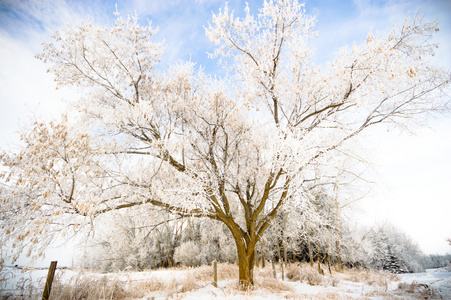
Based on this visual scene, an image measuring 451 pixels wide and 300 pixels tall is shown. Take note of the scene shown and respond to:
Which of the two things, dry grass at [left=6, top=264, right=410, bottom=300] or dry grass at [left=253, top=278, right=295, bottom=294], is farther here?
dry grass at [left=253, top=278, right=295, bottom=294]

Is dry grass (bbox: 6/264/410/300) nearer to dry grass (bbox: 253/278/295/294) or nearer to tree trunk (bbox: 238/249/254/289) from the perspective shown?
dry grass (bbox: 253/278/295/294)

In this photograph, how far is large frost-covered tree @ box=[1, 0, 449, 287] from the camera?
4.90 metres

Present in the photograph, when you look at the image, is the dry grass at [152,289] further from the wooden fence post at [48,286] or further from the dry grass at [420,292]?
the wooden fence post at [48,286]

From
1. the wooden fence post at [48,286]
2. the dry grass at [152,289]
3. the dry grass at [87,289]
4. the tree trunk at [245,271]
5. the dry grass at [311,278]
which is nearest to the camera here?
the wooden fence post at [48,286]

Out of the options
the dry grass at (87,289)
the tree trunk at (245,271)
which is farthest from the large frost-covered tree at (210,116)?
the dry grass at (87,289)

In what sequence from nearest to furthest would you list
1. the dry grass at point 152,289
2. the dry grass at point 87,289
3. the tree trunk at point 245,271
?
the dry grass at point 87,289
the dry grass at point 152,289
the tree trunk at point 245,271

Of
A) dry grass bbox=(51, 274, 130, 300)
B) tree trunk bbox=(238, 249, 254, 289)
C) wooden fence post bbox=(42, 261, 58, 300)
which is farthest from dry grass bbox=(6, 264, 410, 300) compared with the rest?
wooden fence post bbox=(42, 261, 58, 300)

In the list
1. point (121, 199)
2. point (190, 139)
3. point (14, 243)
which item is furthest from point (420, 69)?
point (14, 243)

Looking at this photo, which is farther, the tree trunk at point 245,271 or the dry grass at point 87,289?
the tree trunk at point 245,271

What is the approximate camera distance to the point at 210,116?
24.0 ft

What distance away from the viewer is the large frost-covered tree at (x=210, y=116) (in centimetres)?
490

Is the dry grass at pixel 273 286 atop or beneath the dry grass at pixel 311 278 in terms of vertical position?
atop

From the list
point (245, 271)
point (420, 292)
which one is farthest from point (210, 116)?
point (420, 292)

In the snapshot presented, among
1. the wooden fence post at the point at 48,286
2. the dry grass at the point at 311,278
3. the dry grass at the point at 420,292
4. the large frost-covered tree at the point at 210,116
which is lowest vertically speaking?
the dry grass at the point at 311,278
